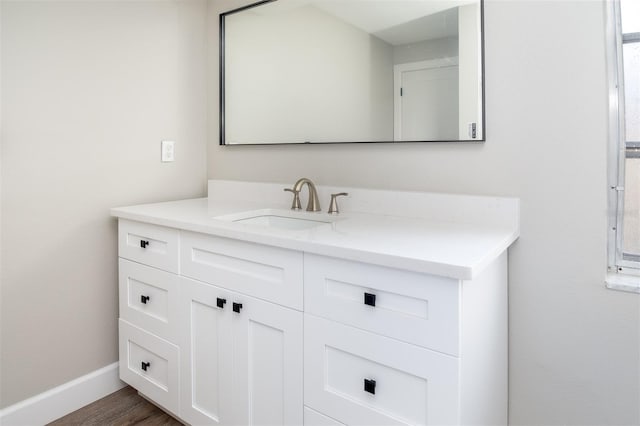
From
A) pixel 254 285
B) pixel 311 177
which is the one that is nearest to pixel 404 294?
pixel 254 285

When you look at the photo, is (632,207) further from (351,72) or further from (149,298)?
(149,298)

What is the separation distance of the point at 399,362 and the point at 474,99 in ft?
3.11

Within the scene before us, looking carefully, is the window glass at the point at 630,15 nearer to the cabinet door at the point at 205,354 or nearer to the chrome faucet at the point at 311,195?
the chrome faucet at the point at 311,195

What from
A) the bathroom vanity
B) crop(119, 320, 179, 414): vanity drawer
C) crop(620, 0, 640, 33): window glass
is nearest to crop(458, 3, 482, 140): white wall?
the bathroom vanity

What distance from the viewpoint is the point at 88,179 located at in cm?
184

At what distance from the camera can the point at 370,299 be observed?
110cm

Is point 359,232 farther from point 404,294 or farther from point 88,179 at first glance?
point 88,179

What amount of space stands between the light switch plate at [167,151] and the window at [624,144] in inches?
74.2

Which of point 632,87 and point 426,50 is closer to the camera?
point 632,87

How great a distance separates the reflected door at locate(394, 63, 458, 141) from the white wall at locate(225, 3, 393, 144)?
2.0 inches

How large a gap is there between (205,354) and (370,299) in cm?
77

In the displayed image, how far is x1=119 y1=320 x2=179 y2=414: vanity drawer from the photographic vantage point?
1667mm

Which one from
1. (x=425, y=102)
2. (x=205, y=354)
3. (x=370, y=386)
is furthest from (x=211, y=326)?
A: (x=425, y=102)

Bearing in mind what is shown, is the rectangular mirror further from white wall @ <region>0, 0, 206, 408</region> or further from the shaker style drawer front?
the shaker style drawer front
